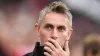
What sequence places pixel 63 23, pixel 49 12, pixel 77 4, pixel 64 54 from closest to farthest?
pixel 64 54, pixel 63 23, pixel 49 12, pixel 77 4

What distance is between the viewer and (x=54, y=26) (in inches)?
40.0

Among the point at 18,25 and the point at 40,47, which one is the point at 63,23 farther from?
the point at 18,25

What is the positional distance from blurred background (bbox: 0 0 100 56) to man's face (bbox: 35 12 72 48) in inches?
53.2

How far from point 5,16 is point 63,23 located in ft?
5.40

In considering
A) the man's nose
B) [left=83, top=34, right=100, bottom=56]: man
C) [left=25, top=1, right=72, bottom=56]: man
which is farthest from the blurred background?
the man's nose

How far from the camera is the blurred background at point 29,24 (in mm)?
2514

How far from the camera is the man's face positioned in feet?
3.23

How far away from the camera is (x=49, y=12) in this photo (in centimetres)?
117

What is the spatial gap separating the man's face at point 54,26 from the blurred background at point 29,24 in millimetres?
1353

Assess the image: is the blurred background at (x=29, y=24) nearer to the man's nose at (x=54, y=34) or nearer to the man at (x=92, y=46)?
the man at (x=92, y=46)

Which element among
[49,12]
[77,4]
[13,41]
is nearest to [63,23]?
[49,12]

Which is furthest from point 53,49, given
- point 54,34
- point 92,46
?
point 92,46

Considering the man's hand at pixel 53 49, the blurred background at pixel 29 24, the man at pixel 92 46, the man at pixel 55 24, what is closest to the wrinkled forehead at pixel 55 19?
the man at pixel 55 24

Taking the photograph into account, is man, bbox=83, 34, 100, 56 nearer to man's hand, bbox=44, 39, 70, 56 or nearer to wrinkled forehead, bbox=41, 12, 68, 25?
wrinkled forehead, bbox=41, 12, 68, 25
